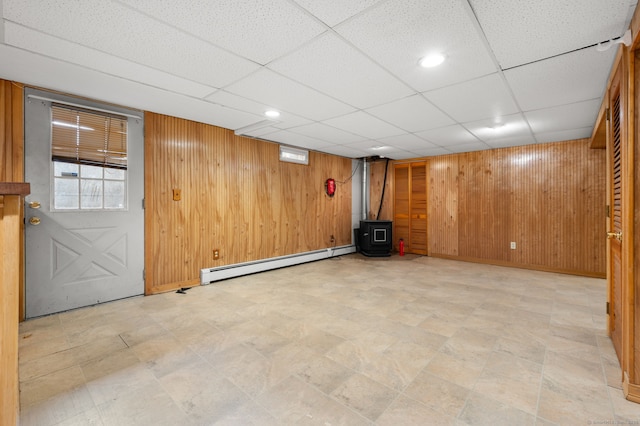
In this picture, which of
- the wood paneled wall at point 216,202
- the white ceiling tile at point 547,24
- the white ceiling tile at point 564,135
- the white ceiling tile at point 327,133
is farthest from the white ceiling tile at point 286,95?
the white ceiling tile at point 564,135

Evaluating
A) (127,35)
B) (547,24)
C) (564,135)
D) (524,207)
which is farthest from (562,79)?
(127,35)

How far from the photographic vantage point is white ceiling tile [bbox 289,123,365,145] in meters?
4.49

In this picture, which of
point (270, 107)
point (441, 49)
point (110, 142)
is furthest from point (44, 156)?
point (441, 49)

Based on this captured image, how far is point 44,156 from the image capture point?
10.0 ft

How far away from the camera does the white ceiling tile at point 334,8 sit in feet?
5.70

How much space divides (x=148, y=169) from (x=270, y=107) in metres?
1.85

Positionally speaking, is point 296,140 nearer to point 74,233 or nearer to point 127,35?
point 127,35

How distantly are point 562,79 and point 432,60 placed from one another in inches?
56.8

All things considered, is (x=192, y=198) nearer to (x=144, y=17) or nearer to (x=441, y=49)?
(x=144, y=17)

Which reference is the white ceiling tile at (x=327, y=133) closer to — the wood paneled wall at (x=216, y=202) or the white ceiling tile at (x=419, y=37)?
the wood paneled wall at (x=216, y=202)

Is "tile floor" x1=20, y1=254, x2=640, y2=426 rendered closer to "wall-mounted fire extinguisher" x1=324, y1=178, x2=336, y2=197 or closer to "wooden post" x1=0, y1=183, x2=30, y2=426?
"wooden post" x1=0, y1=183, x2=30, y2=426

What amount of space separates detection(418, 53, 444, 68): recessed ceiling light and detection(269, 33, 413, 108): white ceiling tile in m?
0.33

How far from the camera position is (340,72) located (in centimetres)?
263

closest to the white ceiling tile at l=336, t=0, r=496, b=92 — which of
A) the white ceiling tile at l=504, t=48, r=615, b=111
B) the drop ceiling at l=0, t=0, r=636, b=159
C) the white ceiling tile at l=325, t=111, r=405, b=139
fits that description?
the drop ceiling at l=0, t=0, r=636, b=159
